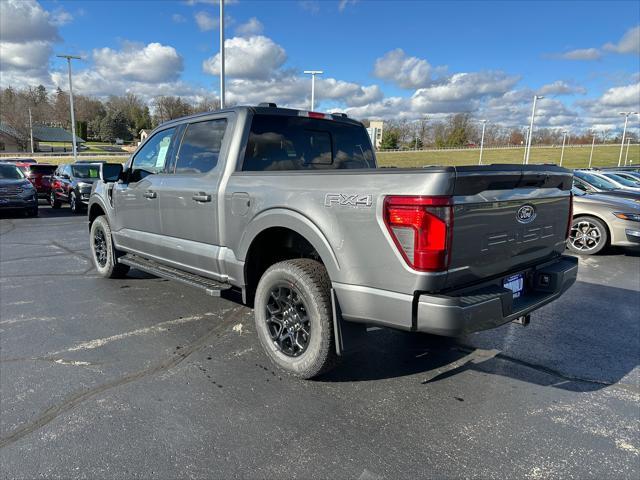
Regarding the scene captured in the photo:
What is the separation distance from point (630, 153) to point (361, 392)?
3929 inches

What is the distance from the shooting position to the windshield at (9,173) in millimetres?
13539

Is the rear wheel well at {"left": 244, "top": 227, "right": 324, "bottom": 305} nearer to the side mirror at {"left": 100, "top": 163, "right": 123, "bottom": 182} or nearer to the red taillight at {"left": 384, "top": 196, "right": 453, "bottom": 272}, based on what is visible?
the red taillight at {"left": 384, "top": 196, "right": 453, "bottom": 272}

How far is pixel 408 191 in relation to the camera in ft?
8.20

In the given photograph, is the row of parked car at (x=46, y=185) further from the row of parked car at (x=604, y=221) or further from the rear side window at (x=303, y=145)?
the row of parked car at (x=604, y=221)

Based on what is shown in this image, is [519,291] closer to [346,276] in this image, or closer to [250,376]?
[346,276]

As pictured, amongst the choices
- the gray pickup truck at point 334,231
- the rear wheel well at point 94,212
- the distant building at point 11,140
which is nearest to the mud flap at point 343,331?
the gray pickup truck at point 334,231

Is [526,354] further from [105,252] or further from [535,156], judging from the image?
[535,156]

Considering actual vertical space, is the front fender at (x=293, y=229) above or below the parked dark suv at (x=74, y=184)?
above

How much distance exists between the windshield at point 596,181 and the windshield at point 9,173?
51.5 ft

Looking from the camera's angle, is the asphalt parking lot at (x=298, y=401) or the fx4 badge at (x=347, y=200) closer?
the asphalt parking lot at (x=298, y=401)

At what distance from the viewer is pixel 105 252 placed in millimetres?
6109

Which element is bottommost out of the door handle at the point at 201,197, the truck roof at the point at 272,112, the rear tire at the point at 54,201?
the rear tire at the point at 54,201

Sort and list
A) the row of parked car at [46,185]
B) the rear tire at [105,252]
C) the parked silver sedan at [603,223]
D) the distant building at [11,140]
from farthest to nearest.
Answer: the distant building at [11,140] → the row of parked car at [46,185] → the parked silver sedan at [603,223] → the rear tire at [105,252]

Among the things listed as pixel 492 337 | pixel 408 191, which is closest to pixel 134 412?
pixel 408 191
